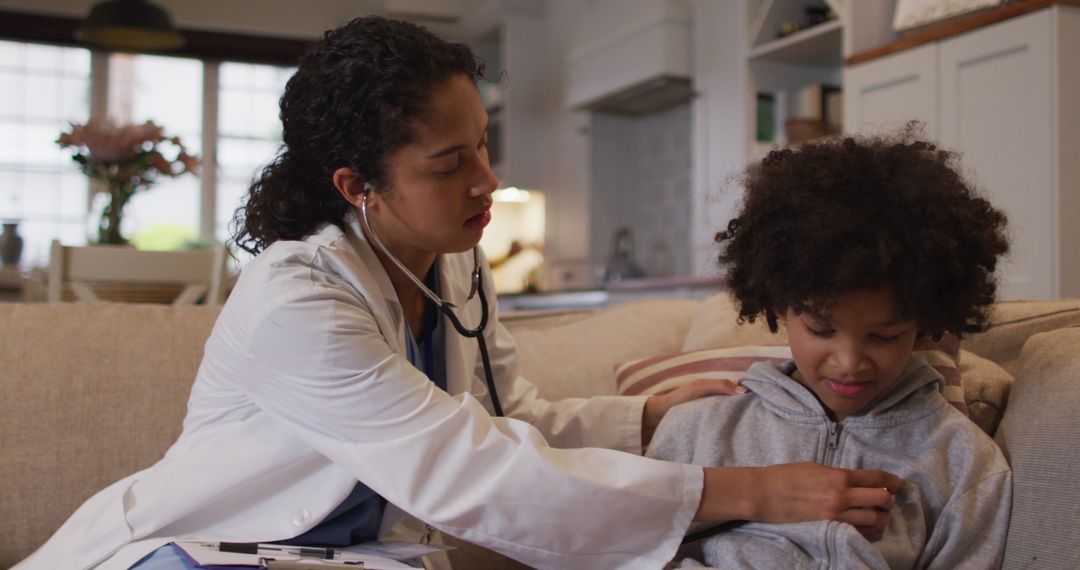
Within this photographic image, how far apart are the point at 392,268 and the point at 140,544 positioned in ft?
1.53

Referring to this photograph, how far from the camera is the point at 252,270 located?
3.83 ft

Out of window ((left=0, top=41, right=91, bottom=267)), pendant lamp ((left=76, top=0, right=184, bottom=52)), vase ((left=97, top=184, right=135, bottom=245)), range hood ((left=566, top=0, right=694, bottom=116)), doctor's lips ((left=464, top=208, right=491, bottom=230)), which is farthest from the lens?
window ((left=0, top=41, right=91, bottom=267))

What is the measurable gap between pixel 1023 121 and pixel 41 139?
240 inches

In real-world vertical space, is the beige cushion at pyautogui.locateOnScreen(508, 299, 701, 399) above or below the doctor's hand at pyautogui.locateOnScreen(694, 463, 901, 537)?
above

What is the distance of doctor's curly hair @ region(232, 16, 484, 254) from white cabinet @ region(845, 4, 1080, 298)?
6.21ft

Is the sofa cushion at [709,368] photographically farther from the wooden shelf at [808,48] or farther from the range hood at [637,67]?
the range hood at [637,67]

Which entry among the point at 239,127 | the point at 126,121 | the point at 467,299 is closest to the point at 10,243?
the point at 126,121

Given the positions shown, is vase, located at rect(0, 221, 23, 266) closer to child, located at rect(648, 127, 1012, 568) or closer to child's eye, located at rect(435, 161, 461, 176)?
child's eye, located at rect(435, 161, 461, 176)

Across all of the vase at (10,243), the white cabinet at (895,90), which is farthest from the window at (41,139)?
the white cabinet at (895,90)

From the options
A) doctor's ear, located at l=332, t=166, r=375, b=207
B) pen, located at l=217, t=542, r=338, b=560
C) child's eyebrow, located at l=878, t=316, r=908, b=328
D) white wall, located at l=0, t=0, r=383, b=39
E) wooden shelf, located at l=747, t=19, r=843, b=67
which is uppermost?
white wall, located at l=0, t=0, r=383, b=39

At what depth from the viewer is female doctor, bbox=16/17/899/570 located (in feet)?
3.38

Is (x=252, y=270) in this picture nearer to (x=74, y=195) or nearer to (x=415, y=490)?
(x=415, y=490)

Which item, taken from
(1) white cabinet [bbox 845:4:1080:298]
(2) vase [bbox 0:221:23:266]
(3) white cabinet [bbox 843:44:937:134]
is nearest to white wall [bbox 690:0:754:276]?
(3) white cabinet [bbox 843:44:937:134]

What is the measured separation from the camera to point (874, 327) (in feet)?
3.47
